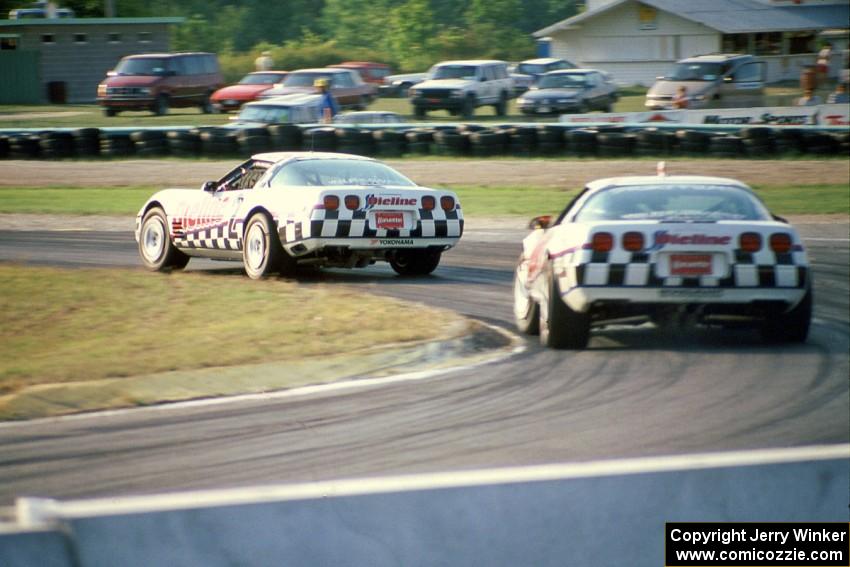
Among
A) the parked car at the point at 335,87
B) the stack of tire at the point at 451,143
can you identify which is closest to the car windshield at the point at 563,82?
the parked car at the point at 335,87

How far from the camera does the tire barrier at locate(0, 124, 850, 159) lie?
24.3 meters

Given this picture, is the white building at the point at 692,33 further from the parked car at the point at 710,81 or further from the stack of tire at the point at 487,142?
the stack of tire at the point at 487,142

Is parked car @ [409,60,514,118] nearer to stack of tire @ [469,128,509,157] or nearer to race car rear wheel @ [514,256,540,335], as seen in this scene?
stack of tire @ [469,128,509,157]

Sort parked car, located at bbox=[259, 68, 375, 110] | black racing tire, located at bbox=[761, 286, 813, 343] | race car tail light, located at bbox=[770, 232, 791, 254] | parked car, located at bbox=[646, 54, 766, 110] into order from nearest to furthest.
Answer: race car tail light, located at bbox=[770, 232, 791, 254] → black racing tire, located at bbox=[761, 286, 813, 343] → parked car, located at bbox=[646, 54, 766, 110] → parked car, located at bbox=[259, 68, 375, 110]

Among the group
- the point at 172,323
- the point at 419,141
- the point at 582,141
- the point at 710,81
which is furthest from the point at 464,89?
the point at 172,323

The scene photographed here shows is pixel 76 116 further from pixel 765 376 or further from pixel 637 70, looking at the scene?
pixel 637 70

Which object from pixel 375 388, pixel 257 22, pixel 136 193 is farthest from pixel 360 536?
pixel 257 22

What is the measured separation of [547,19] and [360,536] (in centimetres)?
7344

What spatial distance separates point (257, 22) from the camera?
74438 millimetres

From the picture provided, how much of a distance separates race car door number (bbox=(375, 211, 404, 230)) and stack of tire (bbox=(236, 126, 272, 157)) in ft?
43.6

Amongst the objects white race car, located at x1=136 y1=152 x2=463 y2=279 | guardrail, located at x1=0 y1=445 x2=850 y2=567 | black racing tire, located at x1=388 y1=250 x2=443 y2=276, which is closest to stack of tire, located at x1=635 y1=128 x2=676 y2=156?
black racing tire, located at x1=388 y1=250 x2=443 y2=276

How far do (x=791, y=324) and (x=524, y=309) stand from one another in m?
1.94

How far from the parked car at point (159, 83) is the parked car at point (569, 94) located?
9.27m

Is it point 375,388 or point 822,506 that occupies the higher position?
point 822,506
